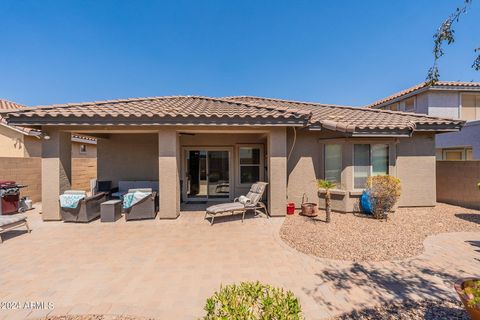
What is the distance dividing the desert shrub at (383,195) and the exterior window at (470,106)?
13.6 meters

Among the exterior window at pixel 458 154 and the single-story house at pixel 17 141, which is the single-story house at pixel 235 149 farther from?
the exterior window at pixel 458 154

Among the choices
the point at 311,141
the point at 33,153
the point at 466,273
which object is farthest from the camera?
the point at 33,153

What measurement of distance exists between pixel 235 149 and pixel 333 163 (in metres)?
5.21

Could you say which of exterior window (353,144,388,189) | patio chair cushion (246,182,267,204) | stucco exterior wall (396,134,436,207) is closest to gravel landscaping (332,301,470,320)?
patio chair cushion (246,182,267,204)

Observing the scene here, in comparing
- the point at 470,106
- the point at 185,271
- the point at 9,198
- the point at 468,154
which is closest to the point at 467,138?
the point at 468,154

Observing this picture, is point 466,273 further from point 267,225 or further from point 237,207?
point 237,207

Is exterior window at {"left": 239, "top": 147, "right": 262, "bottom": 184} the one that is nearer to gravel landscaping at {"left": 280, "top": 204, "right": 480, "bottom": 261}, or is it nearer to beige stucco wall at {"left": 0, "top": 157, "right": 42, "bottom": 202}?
gravel landscaping at {"left": 280, "top": 204, "right": 480, "bottom": 261}

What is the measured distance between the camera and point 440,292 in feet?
12.6

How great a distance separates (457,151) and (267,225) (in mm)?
16317

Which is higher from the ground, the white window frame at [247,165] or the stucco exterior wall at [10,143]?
the stucco exterior wall at [10,143]

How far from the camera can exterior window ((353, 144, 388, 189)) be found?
9203mm

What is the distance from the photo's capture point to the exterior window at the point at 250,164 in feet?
39.9

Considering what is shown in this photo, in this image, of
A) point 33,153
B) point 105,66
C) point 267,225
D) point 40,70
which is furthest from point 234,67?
point 33,153

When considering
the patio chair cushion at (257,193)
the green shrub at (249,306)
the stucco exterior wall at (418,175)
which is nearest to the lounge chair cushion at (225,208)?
the patio chair cushion at (257,193)
